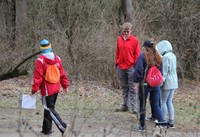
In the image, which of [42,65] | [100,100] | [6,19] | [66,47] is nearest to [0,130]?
[42,65]

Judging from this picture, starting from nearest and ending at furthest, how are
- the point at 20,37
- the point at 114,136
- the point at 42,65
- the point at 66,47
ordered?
the point at 42,65
the point at 114,136
the point at 66,47
the point at 20,37

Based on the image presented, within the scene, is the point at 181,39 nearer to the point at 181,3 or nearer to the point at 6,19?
the point at 181,3

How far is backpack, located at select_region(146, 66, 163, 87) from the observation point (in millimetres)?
9242

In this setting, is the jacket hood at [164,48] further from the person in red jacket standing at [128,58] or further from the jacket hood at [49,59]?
the jacket hood at [49,59]

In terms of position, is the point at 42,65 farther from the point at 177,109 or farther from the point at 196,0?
the point at 196,0

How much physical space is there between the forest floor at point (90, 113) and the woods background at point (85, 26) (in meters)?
1.76

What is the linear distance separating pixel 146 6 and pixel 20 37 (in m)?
5.37

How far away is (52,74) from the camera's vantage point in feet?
28.1

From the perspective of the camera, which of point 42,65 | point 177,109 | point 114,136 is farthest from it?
point 177,109

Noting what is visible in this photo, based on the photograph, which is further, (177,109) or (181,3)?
(181,3)

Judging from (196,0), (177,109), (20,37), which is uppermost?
(196,0)

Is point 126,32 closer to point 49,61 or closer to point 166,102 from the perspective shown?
point 166,102

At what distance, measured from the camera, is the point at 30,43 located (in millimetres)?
21812

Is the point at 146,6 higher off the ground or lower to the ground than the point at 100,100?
higher
